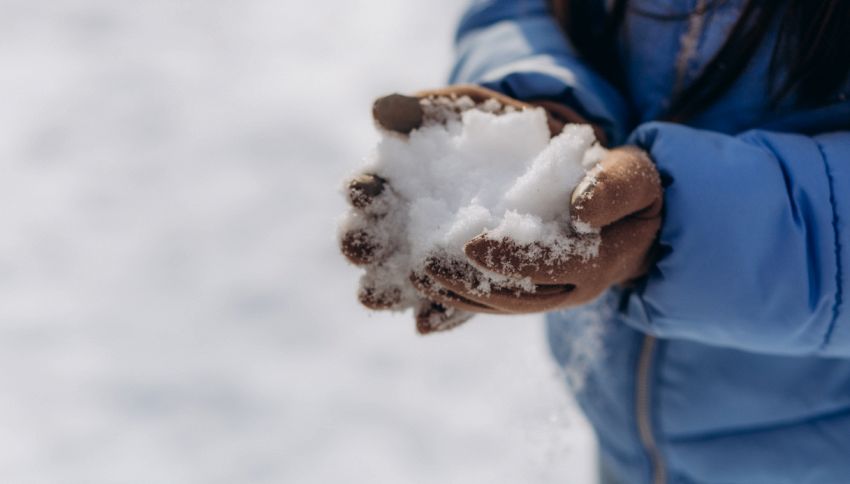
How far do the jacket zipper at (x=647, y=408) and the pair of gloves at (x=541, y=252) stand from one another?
29 centimetres

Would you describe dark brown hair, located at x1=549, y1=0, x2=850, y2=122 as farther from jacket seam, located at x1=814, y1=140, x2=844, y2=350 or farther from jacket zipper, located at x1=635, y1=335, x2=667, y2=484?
jacket zipper, located at x1=635, y1=335, x2=667, y2=484

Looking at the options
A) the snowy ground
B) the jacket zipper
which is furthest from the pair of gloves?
the snowy ground

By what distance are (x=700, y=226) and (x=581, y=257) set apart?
6.3 inches

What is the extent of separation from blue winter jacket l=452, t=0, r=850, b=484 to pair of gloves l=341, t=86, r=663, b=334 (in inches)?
2.1

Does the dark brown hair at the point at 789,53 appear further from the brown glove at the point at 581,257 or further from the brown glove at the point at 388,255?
the brown glove at the point at 388,255

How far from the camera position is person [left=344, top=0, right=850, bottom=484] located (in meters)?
0.66

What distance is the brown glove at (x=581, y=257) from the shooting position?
561 millimetres

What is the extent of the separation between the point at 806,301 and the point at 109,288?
5.81 feet

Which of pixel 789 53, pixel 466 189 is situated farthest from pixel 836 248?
pixel 466 189

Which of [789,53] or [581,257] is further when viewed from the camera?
[789,53]

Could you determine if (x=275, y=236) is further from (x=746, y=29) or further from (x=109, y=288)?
(x=746, y=29)

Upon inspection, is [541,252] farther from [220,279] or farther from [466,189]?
[220,279]

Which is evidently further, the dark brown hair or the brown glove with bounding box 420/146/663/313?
the dark brown hair

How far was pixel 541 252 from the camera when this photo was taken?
0.57 m
